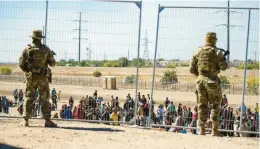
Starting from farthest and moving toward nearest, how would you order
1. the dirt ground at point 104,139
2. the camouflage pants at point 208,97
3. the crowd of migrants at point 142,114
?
1. the crowd of migrants at point 142,114
2. the camouflage pants at point 208,97
3. the dirt ground at point 104,139

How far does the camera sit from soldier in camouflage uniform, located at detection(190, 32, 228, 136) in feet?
28.6

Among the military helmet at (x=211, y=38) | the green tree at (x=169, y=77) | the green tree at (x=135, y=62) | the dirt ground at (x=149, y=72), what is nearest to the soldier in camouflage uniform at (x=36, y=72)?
the dirt ground at (x=149, y=72)

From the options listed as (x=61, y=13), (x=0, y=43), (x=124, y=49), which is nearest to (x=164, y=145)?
(x=124, y=49)

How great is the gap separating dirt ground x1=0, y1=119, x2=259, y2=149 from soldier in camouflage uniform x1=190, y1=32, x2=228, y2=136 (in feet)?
1.82

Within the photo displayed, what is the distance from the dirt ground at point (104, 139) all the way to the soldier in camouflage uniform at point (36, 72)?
439mm

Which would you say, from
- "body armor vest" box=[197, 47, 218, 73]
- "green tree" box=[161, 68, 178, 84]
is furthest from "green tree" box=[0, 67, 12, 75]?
"body armor vest" box=[197, 47, 218, 73]

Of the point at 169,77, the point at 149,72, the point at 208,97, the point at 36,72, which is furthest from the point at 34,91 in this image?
the point at 208,97

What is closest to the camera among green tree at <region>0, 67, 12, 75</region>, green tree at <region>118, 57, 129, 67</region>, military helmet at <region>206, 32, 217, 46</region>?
military helmet at <region>206, 32, 217, 46</region>

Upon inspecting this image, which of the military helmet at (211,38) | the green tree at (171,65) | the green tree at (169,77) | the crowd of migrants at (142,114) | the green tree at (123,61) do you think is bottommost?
the crowd of migrants at (142,114)

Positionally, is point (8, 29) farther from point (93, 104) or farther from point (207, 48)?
point (207, 48)

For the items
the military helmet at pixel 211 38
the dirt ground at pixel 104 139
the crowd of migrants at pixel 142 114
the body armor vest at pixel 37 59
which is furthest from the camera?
the crowd of migrants at pixel 142 114

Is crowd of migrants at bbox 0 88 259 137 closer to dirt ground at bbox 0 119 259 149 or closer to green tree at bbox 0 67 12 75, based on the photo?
green tree at bbox 0 67 12 75

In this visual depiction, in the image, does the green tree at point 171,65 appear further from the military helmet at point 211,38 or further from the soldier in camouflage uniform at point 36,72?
the soldier in camouflage uniform at point 36,72

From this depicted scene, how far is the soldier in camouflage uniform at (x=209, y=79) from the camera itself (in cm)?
873
